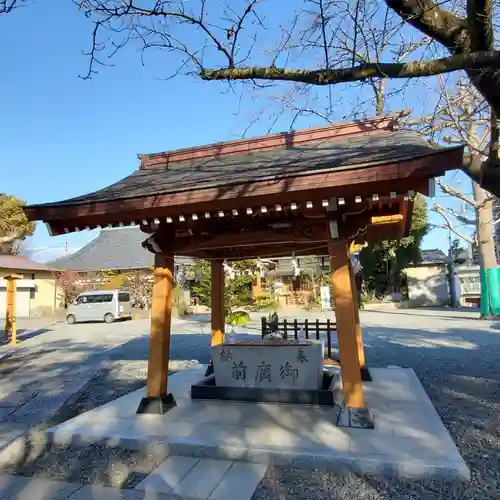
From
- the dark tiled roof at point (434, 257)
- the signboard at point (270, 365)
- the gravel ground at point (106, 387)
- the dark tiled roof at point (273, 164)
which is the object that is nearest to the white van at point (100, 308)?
the gravel ground at point (106, 387)

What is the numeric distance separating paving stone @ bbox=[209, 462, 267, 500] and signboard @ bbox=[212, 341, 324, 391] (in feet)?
5.91

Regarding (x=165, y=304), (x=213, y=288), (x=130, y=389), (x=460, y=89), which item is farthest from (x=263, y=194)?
(x=460, y=89)

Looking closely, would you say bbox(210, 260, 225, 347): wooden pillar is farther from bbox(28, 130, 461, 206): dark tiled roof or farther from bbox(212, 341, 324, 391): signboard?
bbox(28, 130, 461, 206): dark tiled roof

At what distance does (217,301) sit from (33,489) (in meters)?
4.28

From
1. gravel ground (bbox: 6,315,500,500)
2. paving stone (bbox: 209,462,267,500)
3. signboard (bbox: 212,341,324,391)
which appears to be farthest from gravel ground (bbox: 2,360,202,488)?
signboard (bbox: 212,341,324,391)

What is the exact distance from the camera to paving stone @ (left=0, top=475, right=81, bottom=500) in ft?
11.5

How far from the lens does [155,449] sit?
427cm

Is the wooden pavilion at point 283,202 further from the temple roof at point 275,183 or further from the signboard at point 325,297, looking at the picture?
the signboard at point 325,297

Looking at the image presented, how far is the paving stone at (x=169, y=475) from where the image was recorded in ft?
11.6

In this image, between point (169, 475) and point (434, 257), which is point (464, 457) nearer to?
point (169, 475)

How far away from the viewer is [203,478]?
12.1 ft

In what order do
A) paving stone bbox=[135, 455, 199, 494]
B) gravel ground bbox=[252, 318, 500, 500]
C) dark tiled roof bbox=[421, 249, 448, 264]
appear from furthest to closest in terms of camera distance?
dark tiled roof bbox=[421, 249, 448, 264] < paving stone bbox=[135, 455, 199, 494] < gravel ground bbox=[252, 318, 500, 500]

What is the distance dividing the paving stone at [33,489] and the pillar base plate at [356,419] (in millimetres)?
2709

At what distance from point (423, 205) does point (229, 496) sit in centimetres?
2739
